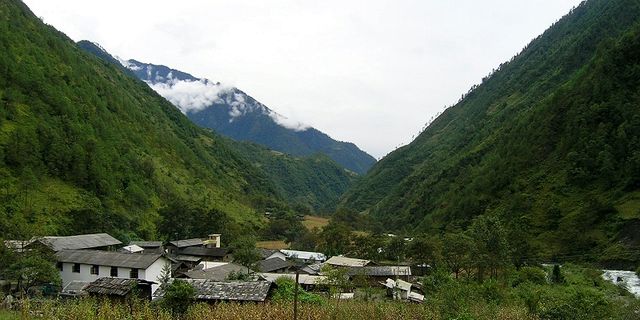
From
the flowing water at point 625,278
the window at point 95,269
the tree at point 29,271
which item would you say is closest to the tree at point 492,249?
the flowing water at point 625,278

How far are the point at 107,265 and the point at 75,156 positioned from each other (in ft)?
137

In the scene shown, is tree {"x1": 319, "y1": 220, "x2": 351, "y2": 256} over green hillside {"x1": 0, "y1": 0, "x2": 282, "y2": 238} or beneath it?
beneath

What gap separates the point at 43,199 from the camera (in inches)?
2721

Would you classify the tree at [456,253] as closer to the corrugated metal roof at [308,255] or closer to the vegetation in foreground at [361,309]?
the vegetation in foreground at [361,309]

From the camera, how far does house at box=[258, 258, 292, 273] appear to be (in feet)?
206

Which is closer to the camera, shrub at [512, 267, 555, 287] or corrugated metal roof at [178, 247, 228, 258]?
shrub at [512, 267, 555, 287]

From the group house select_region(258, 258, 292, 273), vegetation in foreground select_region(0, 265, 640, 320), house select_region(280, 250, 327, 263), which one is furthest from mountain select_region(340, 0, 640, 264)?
house select_region(258, 258, 292, 273)

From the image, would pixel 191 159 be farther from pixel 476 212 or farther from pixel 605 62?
pixel 605 62

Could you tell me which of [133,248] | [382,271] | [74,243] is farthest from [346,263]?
[74,243]

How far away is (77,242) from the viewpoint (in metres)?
53.9

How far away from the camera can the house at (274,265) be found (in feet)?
206

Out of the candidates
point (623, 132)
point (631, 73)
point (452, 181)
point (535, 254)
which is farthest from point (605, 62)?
→ point (452, 181)

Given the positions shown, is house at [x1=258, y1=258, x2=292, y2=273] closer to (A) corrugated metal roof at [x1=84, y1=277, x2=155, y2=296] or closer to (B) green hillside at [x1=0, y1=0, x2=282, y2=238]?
(B) green hillside at [x1=0, y1=0, x2=282, y2=238]

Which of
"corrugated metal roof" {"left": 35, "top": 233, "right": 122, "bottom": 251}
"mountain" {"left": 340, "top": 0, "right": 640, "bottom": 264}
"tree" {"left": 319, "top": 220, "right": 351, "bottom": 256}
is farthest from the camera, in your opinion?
"tree" {"left": 319, "top": 220, "right": 351, "bottom": 256}
